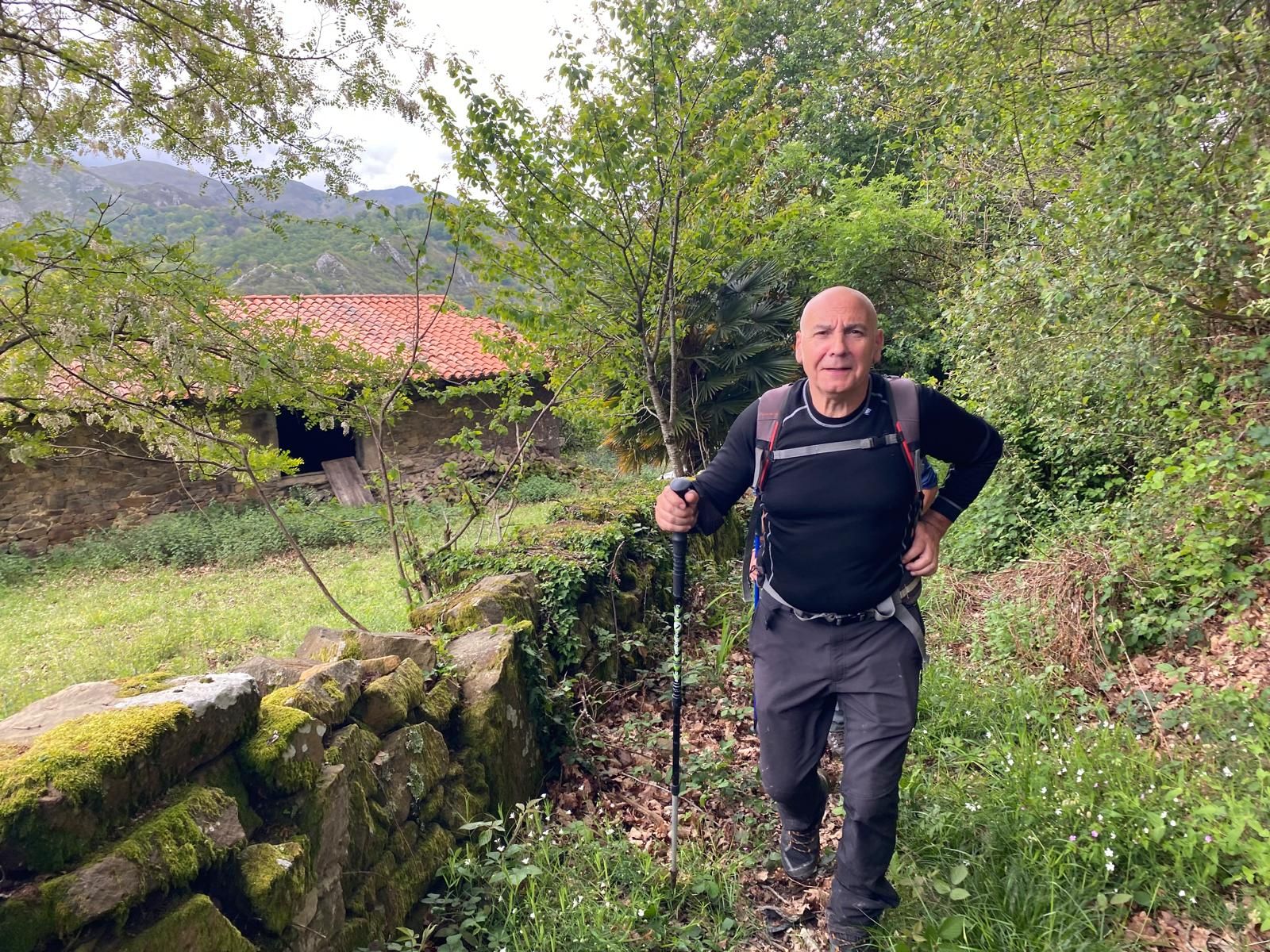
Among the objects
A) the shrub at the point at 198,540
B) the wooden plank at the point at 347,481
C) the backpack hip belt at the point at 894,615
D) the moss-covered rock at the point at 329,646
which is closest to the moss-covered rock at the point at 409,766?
the moss-covered rock at the point at 329,646

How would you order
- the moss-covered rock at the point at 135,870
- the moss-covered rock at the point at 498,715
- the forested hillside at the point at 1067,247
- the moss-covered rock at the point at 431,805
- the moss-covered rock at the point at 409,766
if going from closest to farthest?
1. the moss-covered rock at the point at 135,870
2. the moss-covered rock at the point at 409,766
3. the moss-covered rock at the point at 431,805
4. the moss-covered rock at the point at 498,715
5. the forested hillside at the point at 1067,247

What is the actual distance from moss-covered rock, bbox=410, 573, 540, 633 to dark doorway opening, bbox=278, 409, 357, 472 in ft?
34.3

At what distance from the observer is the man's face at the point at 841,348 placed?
7.72 feet

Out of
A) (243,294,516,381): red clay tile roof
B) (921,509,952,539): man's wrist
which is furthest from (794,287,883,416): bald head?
(243,294,516,381): red clay tile roof

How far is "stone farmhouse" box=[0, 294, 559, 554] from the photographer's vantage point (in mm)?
10203

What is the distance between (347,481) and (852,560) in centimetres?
1222

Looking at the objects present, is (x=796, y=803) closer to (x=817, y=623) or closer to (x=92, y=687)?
(x=817, y=623)

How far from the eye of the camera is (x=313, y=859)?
2072 mm

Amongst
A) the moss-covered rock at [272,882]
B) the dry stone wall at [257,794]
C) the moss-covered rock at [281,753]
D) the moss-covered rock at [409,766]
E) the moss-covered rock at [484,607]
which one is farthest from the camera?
the moss-covered rock at [484,607]

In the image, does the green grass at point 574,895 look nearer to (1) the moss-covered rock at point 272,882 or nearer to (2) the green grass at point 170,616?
(1) the moss-covered rock at point 272,882

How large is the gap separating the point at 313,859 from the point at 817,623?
1.81m

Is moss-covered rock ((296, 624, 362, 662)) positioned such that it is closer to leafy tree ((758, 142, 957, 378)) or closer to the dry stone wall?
the dry stone wall

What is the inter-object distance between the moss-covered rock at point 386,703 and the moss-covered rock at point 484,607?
81cm

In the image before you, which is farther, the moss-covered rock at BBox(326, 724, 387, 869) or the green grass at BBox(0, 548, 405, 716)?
the green grass at BBox(0, 548, 405, 716)
